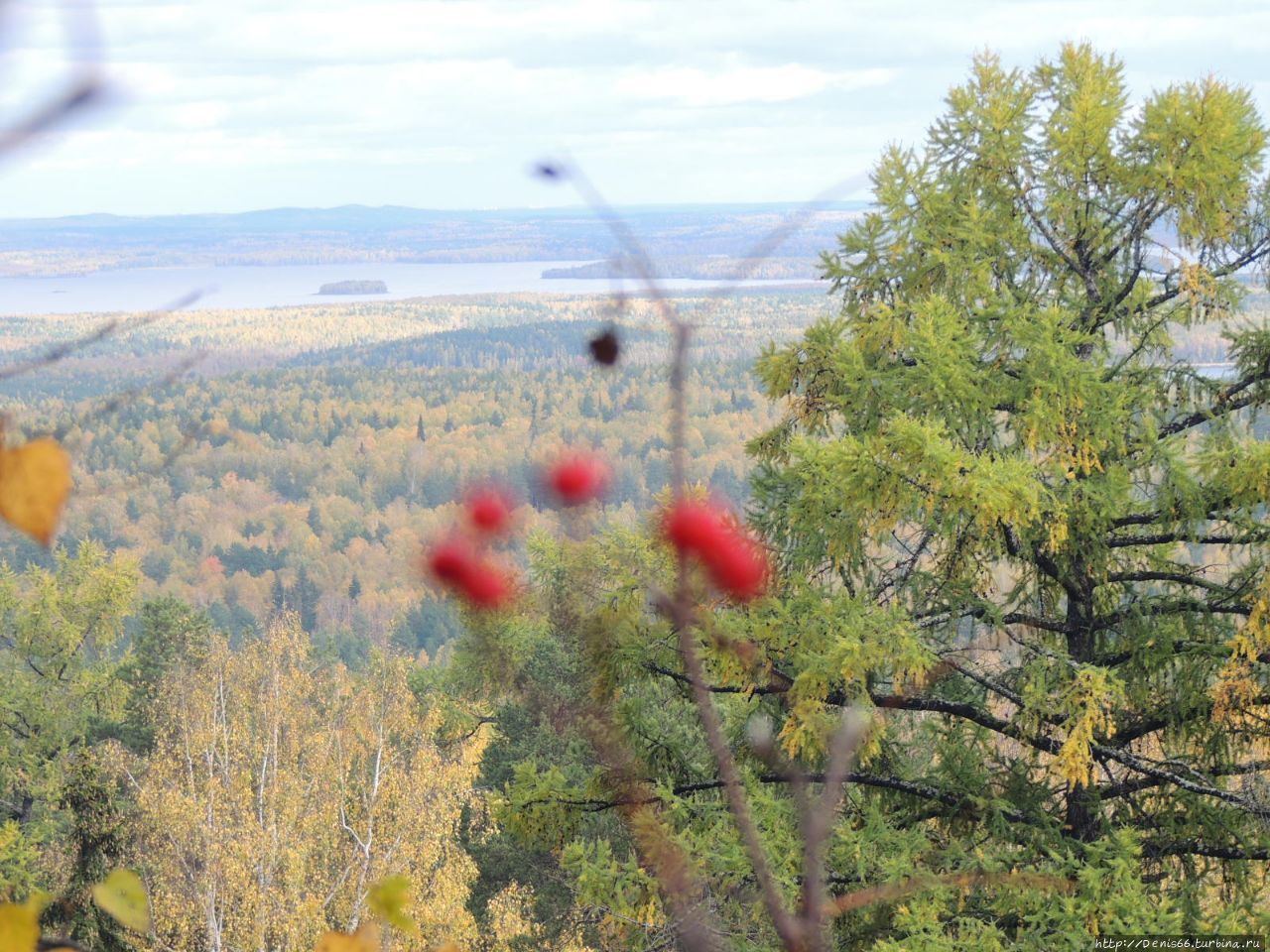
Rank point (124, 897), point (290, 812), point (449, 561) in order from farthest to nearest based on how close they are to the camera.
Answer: point (290, 812), point (449, 561), point (124, 897)

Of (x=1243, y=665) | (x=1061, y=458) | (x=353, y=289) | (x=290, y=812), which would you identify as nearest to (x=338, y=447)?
(x=290, y=812)

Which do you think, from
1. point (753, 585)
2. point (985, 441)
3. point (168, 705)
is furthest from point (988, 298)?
point (168, 705)

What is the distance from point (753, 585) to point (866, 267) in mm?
5728

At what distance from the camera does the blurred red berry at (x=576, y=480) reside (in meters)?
1.28

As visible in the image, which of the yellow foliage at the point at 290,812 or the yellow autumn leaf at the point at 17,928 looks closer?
the yellow autumn leaf at the point at 17,928

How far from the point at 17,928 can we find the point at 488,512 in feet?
2.14

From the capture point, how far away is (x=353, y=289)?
153 m

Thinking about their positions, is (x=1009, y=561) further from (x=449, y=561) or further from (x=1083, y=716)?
(x=449, y=561)

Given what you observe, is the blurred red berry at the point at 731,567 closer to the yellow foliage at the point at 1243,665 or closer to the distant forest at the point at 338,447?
the yellow foliage at the point at 1243,665

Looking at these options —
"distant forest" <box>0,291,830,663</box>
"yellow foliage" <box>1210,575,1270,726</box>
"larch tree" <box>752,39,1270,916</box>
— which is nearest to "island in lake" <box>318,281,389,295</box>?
"distant forest" <box>0,291,830,663</box>

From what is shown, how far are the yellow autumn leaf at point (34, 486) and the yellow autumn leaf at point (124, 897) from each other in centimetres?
34

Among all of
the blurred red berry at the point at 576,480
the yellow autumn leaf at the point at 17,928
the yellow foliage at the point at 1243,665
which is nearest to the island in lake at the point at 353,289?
the yellow foliage at the point at 1243,665

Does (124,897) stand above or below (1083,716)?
above

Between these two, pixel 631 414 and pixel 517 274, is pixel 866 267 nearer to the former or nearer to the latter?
pixel 631 414
